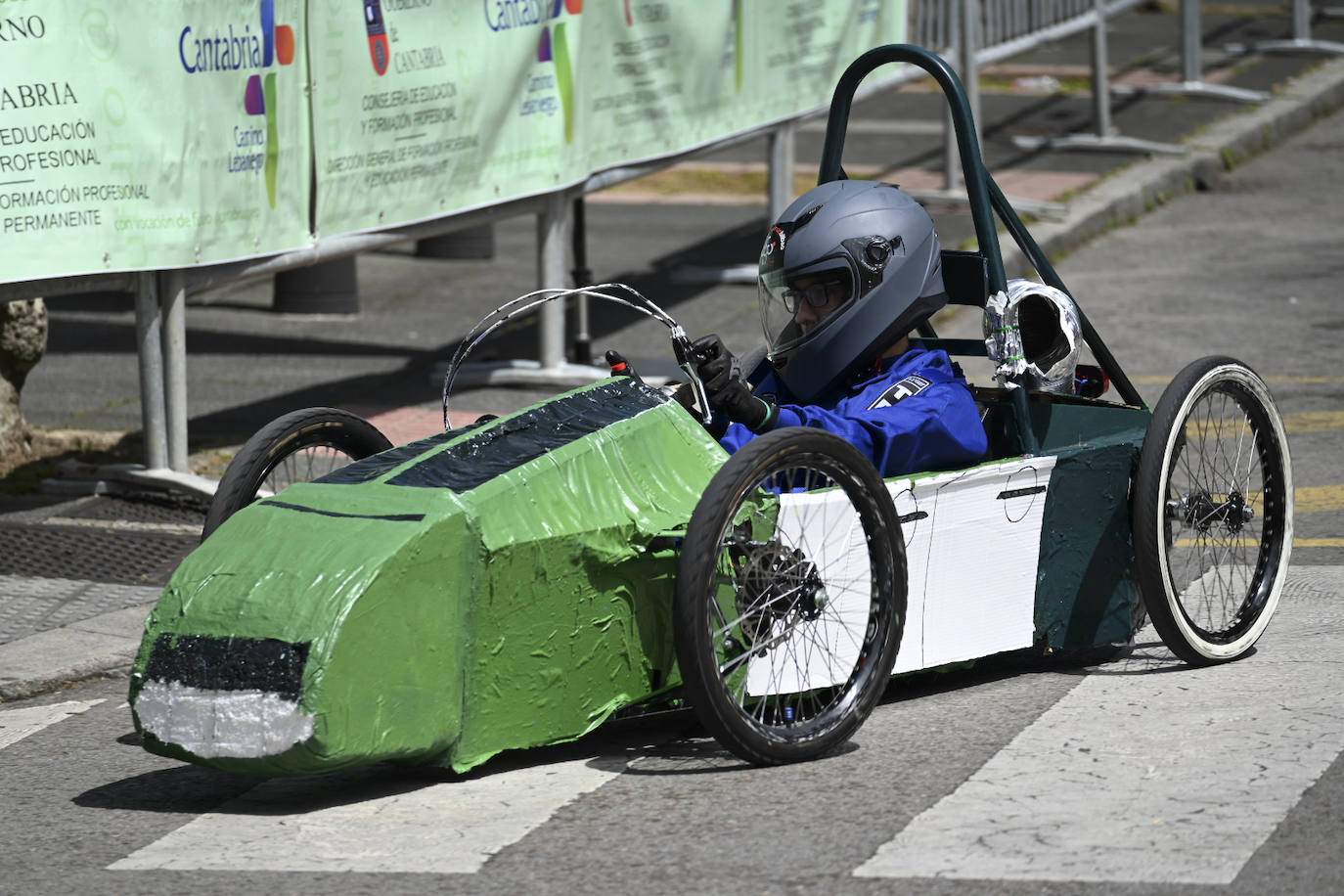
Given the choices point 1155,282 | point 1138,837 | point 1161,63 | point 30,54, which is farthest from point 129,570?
point 1161,63

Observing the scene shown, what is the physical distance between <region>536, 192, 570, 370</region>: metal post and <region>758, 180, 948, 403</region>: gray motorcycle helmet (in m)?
4.41

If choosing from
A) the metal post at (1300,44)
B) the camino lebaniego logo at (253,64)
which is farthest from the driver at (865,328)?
the metal post at (1300,44)

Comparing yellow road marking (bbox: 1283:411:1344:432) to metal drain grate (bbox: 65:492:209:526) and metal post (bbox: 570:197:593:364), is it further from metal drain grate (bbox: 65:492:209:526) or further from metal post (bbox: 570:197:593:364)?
metal drain grate (bbox: 65:492:209:526)

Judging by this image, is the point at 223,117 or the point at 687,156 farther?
the point at 687,156

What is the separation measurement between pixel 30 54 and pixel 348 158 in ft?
5.69

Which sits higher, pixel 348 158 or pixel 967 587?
pixel 348 158

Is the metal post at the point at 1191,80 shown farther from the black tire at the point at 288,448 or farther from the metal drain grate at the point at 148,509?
the black tire at the point at 288,448

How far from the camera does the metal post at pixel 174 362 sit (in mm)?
8000

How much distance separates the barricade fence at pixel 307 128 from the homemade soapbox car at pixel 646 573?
6.51 feet

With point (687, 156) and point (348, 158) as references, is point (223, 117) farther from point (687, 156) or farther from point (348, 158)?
point (687, 156)

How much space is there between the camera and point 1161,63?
19.3 meters

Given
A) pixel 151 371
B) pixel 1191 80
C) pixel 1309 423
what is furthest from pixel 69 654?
pixel 1191 80

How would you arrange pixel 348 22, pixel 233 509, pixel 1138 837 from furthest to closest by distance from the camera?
pixel 348 22 → pixel 233 509 → pixel 1138 837

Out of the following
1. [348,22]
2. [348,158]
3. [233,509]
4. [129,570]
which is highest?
[348,22]
